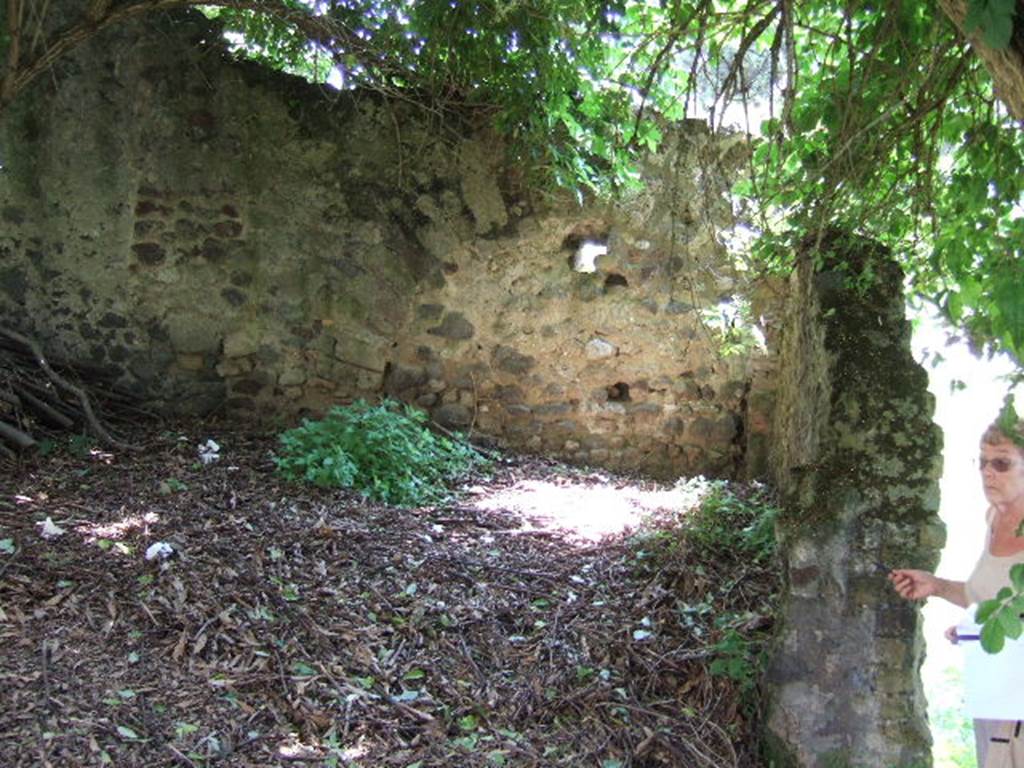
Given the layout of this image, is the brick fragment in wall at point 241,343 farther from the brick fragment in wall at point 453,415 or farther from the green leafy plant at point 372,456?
the brick fragment in wall at point 453,415

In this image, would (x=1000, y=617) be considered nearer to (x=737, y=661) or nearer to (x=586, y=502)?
(x=737, y=661)

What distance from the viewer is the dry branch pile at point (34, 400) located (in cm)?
451

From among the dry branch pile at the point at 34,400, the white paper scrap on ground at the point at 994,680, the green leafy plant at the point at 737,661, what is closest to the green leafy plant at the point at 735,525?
the green leafy plant at the point at 737,661

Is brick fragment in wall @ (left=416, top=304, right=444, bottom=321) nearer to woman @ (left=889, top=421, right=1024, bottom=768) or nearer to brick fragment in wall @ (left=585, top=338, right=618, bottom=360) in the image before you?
brick fragment in wall @ (left=585, top=338, right=618, bottom=360)

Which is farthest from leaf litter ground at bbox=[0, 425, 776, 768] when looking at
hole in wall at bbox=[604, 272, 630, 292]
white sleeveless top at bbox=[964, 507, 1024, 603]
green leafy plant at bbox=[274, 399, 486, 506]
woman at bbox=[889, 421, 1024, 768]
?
hole in wall at bbox=[604, 272, 630, 292]

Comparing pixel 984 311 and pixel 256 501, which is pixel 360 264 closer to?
pixel 256 501

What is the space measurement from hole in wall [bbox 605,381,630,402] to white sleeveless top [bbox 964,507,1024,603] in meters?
3.59

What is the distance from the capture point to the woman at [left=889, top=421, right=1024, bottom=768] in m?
2.34

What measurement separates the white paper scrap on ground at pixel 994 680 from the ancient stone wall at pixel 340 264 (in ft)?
10.5

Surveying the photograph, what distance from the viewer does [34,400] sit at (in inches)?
185

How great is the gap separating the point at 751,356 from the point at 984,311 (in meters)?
3.17

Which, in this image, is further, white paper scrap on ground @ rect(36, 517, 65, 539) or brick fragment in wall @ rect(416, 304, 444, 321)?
brick fragment in wall @ rect(416, 304, 444, 321)

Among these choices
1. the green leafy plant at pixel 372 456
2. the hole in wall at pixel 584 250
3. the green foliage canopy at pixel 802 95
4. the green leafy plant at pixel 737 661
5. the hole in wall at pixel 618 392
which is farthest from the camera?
the hole in wall at pixel 618 392

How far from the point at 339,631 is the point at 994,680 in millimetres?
2132
